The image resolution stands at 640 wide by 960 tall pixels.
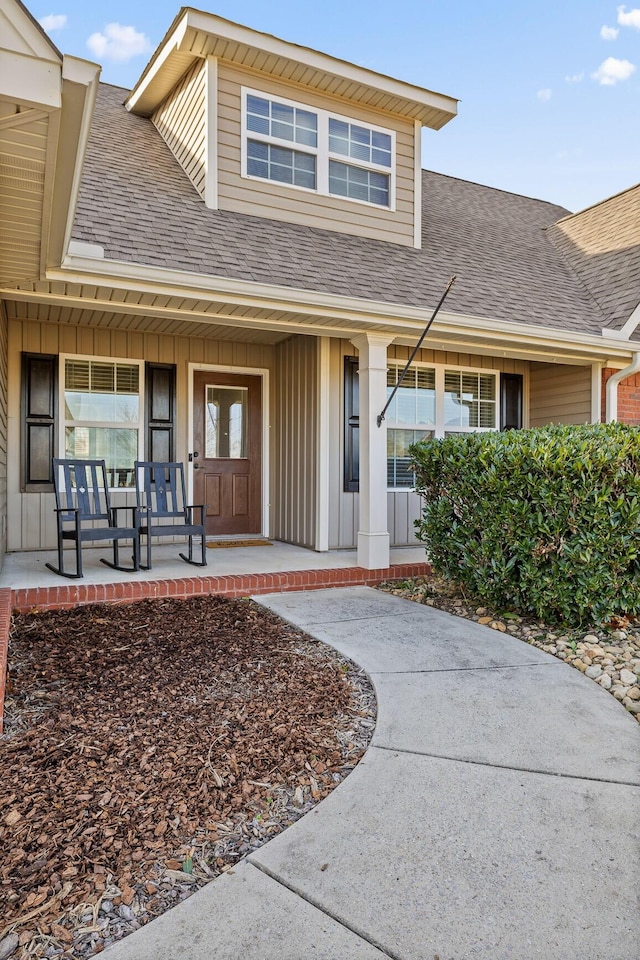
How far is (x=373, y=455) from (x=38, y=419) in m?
3.25

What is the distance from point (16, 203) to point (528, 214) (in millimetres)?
8295

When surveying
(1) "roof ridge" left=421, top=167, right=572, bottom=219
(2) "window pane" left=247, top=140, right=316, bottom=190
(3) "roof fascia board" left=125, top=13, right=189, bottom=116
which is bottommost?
(2) "window pane" left=247, top=140, right=316, bottom=190

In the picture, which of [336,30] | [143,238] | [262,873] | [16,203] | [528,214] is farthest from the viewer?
[336,30]

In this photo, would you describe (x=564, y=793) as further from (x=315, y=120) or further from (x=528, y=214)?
(x=528, y=214)

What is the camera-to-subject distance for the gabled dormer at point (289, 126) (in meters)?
5.58

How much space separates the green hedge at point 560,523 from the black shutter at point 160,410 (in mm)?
3585

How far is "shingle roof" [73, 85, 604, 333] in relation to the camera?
4.69 metres

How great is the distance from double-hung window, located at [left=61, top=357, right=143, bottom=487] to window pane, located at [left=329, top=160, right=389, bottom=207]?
2716 mm

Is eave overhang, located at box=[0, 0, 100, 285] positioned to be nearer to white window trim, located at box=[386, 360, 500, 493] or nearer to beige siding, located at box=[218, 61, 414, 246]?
beige siding, located at box=[218, 61, 414, 246]

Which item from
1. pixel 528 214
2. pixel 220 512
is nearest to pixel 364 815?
pixel 220 512

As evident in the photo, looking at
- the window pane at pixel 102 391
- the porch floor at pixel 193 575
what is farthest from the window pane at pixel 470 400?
the window pane at pixel 102 391

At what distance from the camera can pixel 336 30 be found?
11344mm

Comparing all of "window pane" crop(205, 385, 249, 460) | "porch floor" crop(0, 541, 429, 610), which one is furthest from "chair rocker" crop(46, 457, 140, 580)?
"window pane" crop(205, 385, 249, 460)

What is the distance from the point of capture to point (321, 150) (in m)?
6.06
